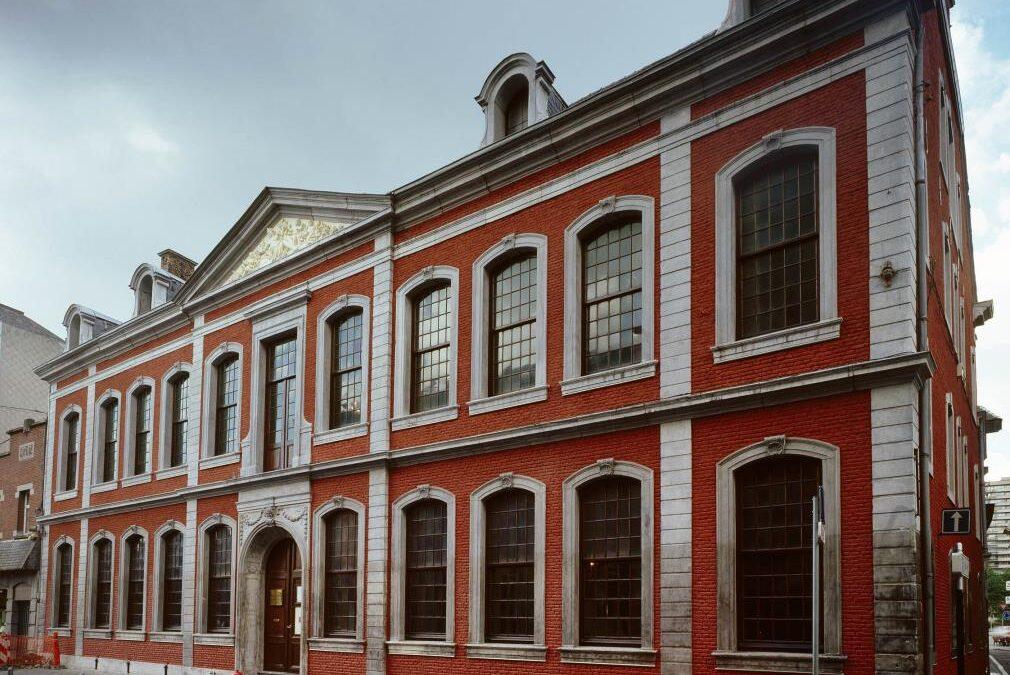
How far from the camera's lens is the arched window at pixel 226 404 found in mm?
24594

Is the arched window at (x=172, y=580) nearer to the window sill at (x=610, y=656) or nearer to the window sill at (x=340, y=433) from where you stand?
the window sill at (x=340, y=433)

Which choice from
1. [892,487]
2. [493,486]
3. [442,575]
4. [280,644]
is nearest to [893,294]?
[892,487]

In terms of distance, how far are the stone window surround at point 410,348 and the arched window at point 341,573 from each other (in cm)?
255

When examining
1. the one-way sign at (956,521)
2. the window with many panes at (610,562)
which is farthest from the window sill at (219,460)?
the one-way sign at (956,521)

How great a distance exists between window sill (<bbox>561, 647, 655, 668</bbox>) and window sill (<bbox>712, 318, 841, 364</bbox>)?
438 centimetres

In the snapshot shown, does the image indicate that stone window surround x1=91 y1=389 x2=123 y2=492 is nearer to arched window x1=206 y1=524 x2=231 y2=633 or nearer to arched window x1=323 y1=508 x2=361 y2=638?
arched window x1=206 y1=524 x2=231 y2=633

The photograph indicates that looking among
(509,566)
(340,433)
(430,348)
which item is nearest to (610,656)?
(509,566)

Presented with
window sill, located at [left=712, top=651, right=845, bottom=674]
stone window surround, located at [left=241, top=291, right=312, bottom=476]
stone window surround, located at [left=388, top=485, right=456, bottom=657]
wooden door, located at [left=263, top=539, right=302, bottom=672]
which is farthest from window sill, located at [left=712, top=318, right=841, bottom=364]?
wooden door, located at [left=263, top=539, right=302, bottom=672]

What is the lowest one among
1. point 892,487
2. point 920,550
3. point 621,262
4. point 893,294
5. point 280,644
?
point 280,644

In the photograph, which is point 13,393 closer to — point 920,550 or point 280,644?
point 280,644

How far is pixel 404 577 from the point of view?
19.2 meters

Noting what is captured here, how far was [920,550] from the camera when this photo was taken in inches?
502

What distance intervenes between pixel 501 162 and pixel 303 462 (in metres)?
7.88

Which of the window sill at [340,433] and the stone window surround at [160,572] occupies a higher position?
the window sill at [340,433]
